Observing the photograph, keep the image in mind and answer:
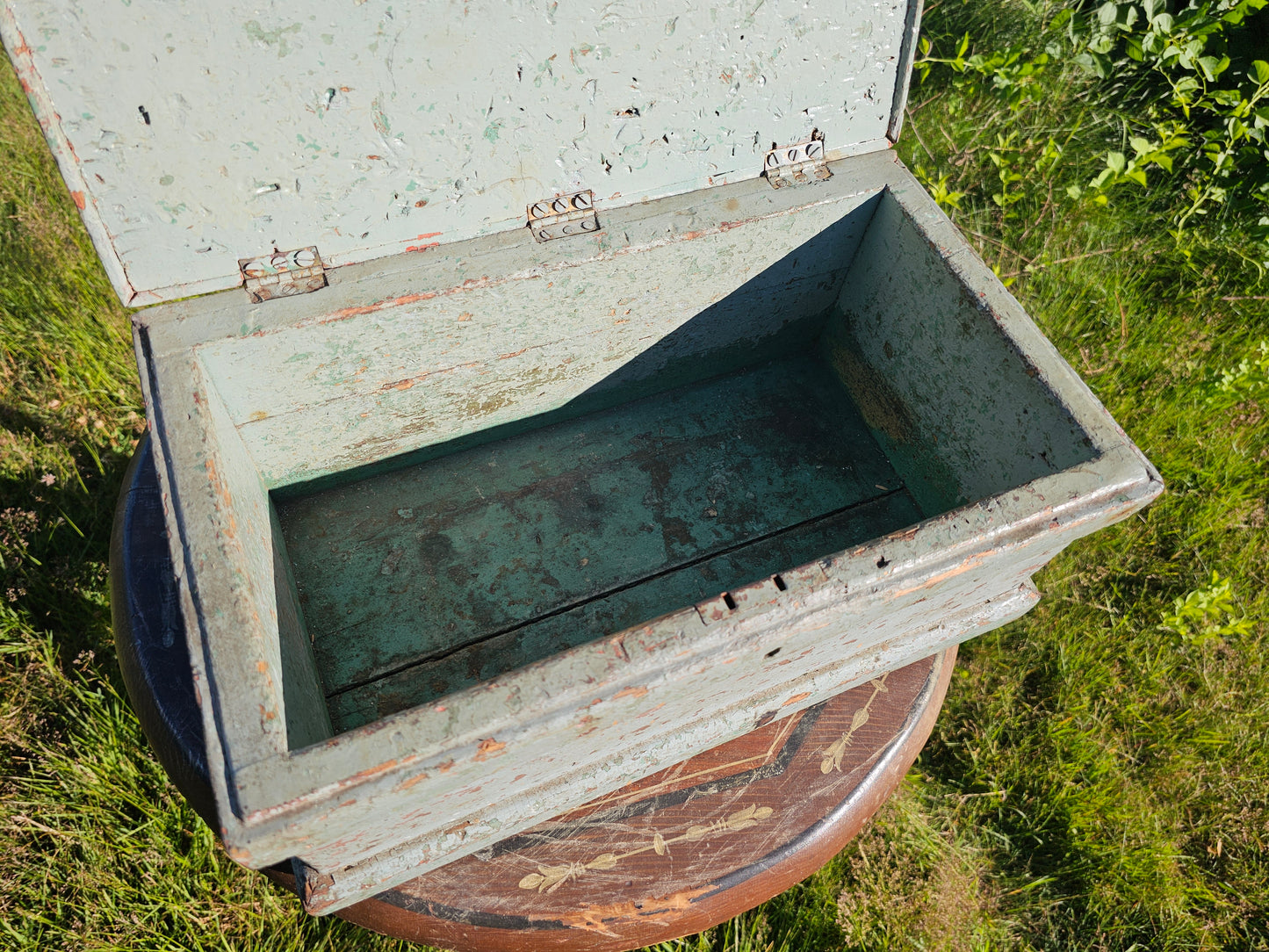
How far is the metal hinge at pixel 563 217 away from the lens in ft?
5.54

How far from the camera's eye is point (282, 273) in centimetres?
156

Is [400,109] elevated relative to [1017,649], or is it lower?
elevated

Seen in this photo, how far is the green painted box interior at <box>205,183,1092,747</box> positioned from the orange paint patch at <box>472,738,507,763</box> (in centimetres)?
48

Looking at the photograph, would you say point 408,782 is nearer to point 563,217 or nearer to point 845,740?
point 845,740

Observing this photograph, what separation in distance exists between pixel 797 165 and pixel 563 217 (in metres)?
0.54

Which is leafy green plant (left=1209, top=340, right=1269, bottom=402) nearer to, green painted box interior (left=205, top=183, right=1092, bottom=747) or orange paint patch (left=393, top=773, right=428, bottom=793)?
green painted box interior (left=205, top=183, right=1092, bottom=747)

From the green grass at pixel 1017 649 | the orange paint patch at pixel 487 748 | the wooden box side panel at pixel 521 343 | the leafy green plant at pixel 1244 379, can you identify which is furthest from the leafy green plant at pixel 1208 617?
the orange paint patch at pixel 487 748

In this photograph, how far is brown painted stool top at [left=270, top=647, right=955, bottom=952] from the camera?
1494 mm

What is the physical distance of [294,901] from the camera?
2.01 m

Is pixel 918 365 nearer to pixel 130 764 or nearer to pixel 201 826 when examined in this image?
pixel 201 826

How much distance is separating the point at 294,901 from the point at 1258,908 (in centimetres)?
241

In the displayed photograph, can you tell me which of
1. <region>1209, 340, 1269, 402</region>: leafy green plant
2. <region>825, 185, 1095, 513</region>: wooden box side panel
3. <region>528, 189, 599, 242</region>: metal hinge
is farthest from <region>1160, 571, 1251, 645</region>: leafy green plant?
<region>528, 189, 599, 242</region>: metal hinge

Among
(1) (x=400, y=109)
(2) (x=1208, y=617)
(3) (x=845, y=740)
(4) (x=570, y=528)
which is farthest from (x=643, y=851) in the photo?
(2) (x=1208, y=617)

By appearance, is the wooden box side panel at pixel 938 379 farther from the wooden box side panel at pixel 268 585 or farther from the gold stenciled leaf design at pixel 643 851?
the wooden box side panel at pixel 268 585
